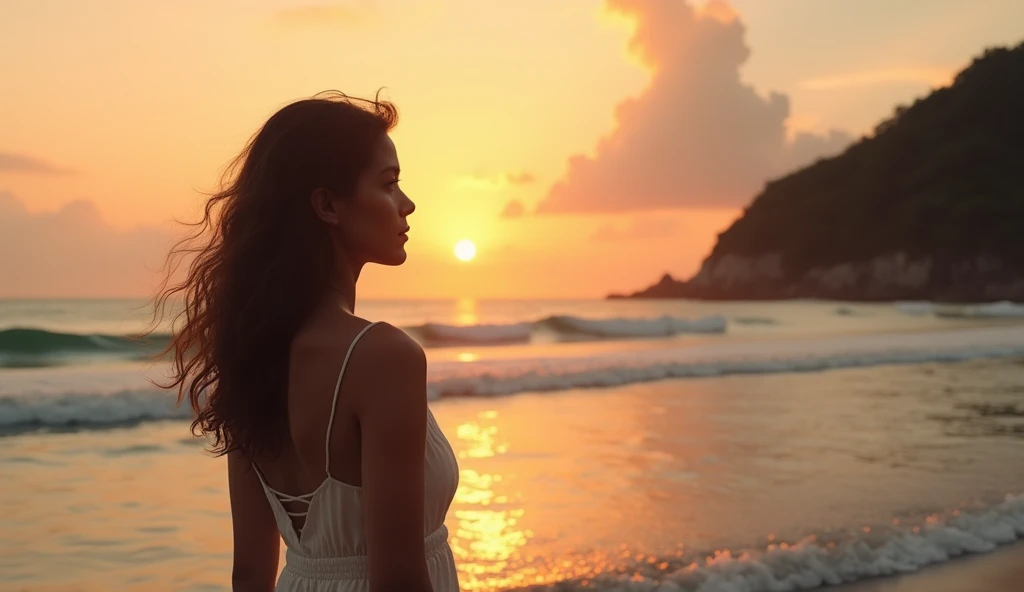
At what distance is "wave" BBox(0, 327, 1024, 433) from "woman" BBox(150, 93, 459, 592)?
9691mm

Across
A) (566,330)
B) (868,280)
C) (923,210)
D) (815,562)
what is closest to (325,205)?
(815,562)

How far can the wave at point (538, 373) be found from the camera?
1068 centimetres

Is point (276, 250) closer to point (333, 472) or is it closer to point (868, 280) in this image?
point (333, 472)

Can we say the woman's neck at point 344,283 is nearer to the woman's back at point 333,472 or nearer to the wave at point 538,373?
the woman's back at point 333,472

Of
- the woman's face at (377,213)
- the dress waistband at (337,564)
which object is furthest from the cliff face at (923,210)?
the woman's face at (377,213)

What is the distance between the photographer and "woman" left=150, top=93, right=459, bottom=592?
143 cm

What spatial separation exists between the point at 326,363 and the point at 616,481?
623 centimetres

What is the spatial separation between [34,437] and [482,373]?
716 cm

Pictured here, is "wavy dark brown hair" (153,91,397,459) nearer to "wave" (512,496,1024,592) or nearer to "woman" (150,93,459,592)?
"woman" (150,93,459,592)

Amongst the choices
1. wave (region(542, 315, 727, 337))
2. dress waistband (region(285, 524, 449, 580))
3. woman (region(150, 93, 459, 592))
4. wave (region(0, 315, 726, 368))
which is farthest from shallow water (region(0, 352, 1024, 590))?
wave (region(542, 315, 727, 337))

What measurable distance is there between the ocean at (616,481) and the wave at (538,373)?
0.06 metres

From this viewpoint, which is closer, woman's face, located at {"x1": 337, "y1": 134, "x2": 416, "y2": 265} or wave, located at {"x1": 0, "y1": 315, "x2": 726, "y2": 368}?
woman's face, located at {"x1": 337, "y1": 134, "x2": 416, "y2": 265}

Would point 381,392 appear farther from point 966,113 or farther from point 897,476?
→ point 966,113

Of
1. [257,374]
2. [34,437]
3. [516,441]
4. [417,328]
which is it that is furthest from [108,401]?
[417,328]
